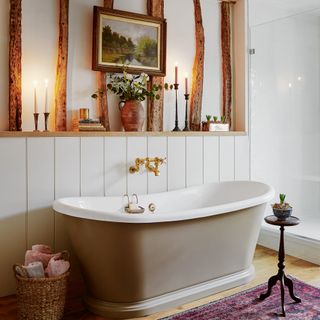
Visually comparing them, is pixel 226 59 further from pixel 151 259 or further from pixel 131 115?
pixel 151 259

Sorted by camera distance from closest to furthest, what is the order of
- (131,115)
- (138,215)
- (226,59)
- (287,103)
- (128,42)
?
(138,215) → (131,115) → (128,42) → (226,59) → (287,103)

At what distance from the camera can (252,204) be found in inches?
111

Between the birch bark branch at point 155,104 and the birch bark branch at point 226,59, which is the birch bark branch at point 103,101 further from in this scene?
the birch bark branch at point 226,59

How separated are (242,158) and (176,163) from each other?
82 cm

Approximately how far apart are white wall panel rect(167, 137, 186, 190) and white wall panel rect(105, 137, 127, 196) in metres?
0.45

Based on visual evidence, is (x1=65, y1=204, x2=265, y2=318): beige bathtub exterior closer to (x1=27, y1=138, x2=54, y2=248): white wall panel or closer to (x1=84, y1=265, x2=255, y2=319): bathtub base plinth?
(x1=84, y1=265, x2=255, y2=319): bathtub base plinth

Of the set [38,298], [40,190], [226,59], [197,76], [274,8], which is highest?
[274,8]

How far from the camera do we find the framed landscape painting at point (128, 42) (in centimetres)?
332

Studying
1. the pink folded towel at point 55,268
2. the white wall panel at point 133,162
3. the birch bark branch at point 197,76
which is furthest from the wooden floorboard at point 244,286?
the birch bark branch at point 197,76

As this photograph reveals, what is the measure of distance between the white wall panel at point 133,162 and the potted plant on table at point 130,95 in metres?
0.12

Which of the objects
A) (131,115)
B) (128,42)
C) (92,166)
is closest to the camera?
(92,166)

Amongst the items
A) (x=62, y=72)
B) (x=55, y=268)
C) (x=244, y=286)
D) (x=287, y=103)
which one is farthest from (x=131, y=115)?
(x=287, y=103)

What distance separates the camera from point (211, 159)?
3795 mm

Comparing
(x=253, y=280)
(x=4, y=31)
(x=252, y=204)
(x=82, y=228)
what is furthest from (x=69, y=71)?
(x=253, y=280)
